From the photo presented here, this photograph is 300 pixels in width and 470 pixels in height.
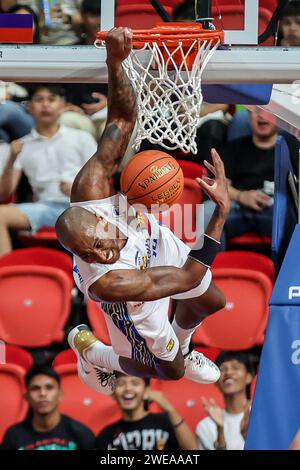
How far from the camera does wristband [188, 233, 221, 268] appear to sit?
4391 mm

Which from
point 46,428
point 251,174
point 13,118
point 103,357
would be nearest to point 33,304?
point 46,428

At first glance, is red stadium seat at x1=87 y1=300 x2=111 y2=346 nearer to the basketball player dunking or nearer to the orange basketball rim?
the basketball player dunking

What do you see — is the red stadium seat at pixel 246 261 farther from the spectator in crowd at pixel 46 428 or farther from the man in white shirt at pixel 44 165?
the spectator in crowd at pixel 46 428

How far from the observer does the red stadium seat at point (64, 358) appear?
278 inches

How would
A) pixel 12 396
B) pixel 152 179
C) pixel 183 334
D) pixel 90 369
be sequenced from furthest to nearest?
1. pixel 12 396
2. pixel 90 369
3. pixel 183 334
4. pixel 152 179

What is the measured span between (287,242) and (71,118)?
2241 mm

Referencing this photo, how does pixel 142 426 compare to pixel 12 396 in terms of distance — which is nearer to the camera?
pixel 142 426

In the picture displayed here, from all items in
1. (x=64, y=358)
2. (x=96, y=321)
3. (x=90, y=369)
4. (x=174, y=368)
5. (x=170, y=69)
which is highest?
(x=170, y=69)

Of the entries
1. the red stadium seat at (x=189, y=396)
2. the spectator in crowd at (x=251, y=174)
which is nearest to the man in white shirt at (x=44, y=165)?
the spectator in crowd at (x=251, y=174)

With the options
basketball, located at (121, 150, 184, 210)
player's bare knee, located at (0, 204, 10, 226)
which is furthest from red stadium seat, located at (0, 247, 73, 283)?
basketball, located at (121, 150, 184, 210)

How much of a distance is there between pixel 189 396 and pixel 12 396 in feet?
3.92

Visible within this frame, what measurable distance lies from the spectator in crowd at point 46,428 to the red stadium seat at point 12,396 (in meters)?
0.11

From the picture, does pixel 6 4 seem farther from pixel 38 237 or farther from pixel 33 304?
pixel 33 304

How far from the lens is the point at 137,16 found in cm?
503
